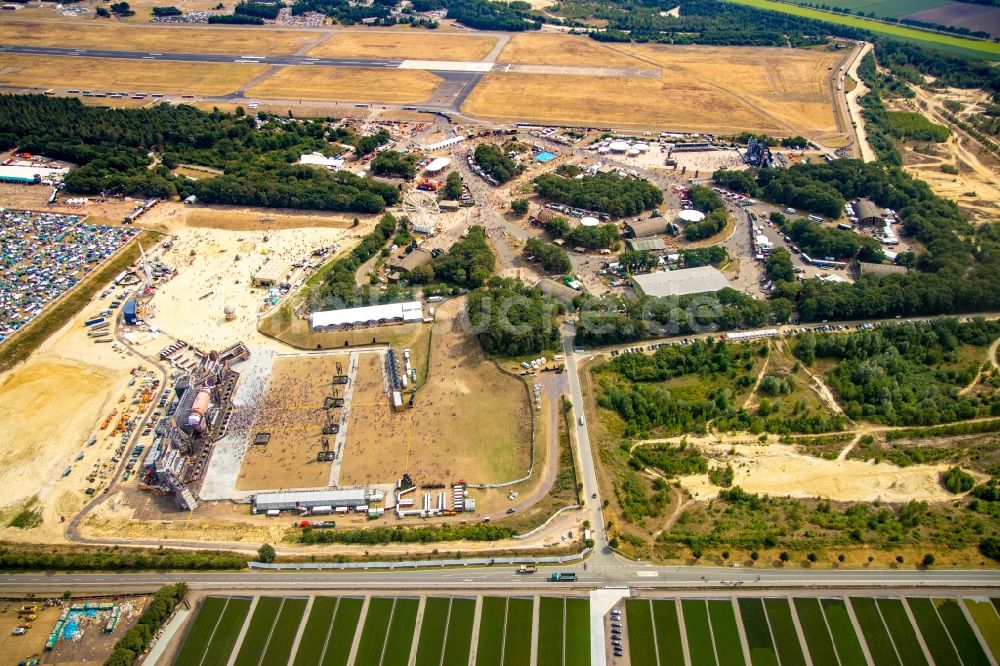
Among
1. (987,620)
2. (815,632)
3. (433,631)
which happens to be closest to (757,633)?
(815,632)

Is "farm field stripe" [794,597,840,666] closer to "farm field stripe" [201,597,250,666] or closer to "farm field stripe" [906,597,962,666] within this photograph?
"farm field stripe" [906,597,962,666]


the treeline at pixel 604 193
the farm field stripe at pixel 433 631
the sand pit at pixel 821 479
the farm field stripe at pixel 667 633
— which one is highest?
the treeline at pixel 604 193

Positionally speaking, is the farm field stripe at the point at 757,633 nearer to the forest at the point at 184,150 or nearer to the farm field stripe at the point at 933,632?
the farm field stripe at the point at 933,632

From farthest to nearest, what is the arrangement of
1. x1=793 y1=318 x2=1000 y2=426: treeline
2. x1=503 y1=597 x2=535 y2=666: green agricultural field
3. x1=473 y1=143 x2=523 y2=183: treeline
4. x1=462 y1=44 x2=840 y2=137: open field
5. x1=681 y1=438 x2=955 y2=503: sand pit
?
x1=462 y1=44 x2=840 y2=137: open field
x1=473 y1=143 x2=523 y2=183: treeline
x1=793 y1=318 x2=1000 y2=426: treeline
x1=681 y1=438 x2=955 y2=503: sand pit
x1=503 y1=597 x2=535 y2=666: green agricultural field

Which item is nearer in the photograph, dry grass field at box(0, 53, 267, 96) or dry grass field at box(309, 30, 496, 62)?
dry grass field at box(0, 53, 267, 96)

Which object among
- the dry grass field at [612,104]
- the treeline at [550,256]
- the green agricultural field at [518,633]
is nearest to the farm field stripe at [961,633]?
the green agricultural field at [518,633]

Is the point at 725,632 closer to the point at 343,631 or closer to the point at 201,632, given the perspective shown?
the point at 343,631

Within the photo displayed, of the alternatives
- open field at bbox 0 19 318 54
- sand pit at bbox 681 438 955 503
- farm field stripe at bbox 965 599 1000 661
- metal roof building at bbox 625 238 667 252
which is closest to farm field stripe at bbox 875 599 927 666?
farm field stripe at bbox 965 599 1000 661
